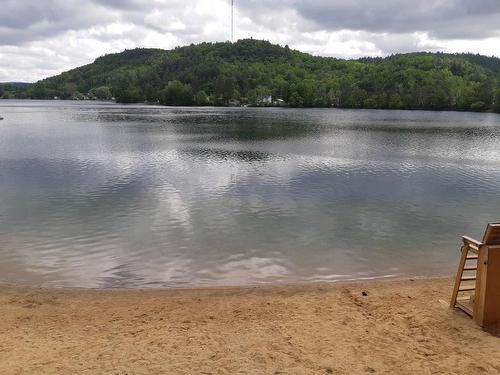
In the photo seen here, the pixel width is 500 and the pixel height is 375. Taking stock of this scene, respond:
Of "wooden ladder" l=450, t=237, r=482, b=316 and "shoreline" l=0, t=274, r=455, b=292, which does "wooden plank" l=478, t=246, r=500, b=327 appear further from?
"shoreline" l=0, t=274, r=455, b=292

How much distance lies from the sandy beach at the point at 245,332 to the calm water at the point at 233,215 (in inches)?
61.5

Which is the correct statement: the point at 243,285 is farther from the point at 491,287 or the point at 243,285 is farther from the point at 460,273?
the point at 491,287

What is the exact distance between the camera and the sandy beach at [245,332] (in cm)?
739

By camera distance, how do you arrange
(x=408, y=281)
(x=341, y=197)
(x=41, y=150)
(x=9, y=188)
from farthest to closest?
(x=41, y=150)
(x=9, y=188)
(x=341, y=197)
(x=408, y=281)

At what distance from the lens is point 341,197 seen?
80.1ft

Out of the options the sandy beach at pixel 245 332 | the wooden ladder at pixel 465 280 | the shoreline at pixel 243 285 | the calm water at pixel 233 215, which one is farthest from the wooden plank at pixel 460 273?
the calm water at pixel 233 215

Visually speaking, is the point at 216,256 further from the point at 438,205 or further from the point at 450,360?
the point at 438,205

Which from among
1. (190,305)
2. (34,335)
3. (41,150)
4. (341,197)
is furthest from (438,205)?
(41,150)

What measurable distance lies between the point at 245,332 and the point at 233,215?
1148 cm

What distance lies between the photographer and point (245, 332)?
29.1 feet

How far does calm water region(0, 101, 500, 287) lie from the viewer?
45.1 feet

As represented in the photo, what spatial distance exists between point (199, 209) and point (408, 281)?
11.5 metres

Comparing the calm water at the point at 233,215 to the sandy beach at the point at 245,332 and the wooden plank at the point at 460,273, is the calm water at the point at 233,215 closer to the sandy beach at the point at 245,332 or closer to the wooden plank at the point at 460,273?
the sandy beach at the point at 245,332

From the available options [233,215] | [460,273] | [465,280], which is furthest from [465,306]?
[233,215]
